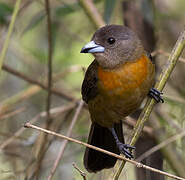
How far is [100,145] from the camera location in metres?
4.00

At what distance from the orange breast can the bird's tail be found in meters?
0.64

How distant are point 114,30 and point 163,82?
84cm

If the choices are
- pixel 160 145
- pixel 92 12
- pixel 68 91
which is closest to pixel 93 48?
pixel 92 12

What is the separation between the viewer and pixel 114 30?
11.3ft

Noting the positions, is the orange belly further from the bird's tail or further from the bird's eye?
the bird's tail

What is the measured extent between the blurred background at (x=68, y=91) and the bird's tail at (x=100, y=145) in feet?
0.56

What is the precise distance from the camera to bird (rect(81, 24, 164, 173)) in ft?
10.8

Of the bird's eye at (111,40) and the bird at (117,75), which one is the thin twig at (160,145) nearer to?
the bird at (117,75)

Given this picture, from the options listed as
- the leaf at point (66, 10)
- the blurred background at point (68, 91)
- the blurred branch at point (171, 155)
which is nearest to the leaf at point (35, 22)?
the blurred background at point (68, 91)

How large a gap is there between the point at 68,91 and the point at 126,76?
1822mm

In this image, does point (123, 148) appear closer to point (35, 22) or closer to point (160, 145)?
point (160, 145)

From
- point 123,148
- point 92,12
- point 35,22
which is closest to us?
point 123,148

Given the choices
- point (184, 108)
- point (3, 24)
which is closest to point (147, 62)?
point (184, 108)

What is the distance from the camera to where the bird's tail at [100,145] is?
3779 millimetres
